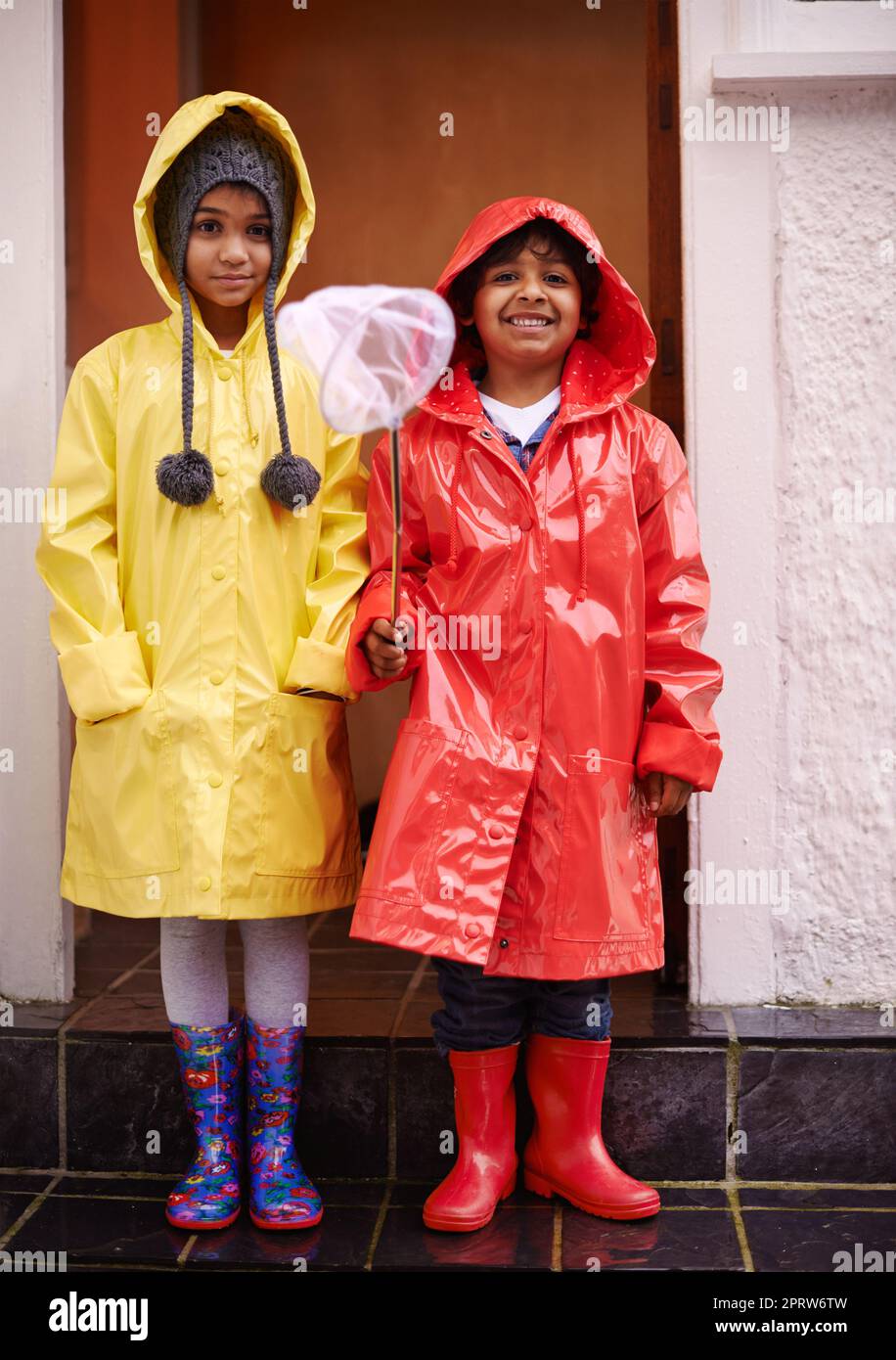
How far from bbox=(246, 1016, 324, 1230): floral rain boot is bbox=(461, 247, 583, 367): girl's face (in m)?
1.25

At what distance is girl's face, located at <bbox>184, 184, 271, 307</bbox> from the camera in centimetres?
253

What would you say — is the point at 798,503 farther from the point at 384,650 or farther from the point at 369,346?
the point at 369,346

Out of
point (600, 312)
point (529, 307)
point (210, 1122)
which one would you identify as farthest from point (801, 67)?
point (210, 1122)

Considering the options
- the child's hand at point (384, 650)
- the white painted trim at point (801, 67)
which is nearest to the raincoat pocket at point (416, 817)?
the child's hand at point (384, 650)

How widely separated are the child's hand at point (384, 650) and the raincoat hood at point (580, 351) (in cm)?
23

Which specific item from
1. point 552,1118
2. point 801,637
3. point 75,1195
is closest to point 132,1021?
point 75,1195

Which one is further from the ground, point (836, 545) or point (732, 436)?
point (732, 436)

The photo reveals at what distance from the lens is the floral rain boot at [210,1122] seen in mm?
2553

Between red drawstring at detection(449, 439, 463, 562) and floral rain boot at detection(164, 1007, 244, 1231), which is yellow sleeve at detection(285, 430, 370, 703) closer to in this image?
red drawstring at detection(449, 439, 463, 562)

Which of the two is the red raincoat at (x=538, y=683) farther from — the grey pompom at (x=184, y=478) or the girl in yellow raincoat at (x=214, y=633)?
the grey pompom at (x=184, y=478)

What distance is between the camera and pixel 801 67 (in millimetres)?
2750

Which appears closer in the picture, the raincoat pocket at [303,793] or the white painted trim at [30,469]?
the raincoat pocket at [303,793]

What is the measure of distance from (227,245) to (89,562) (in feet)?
1.94

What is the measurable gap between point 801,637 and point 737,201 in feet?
2.76
